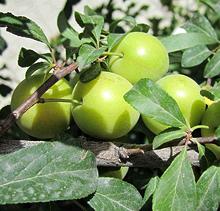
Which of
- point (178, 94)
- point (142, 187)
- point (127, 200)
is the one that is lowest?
point (142, 187)

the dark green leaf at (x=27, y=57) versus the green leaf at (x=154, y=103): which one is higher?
the dark green leaf at (x=27, y=57)

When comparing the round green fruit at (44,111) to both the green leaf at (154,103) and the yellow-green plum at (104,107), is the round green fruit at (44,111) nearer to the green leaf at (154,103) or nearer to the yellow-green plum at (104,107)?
the yellow-green plum at (104,107)

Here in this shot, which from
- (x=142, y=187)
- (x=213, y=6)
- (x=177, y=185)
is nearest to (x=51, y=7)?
(x=213, y=6)

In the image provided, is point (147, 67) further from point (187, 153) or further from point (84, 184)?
point (84, 184)

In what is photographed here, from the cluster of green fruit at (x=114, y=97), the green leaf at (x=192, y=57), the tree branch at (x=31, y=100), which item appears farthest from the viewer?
the green leaf at (x=192, y=57)

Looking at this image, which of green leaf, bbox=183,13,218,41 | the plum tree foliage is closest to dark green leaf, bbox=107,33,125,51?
the plum tree foliage

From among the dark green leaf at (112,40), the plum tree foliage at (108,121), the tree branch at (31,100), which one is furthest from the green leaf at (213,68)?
the tree branch at (31,100)
